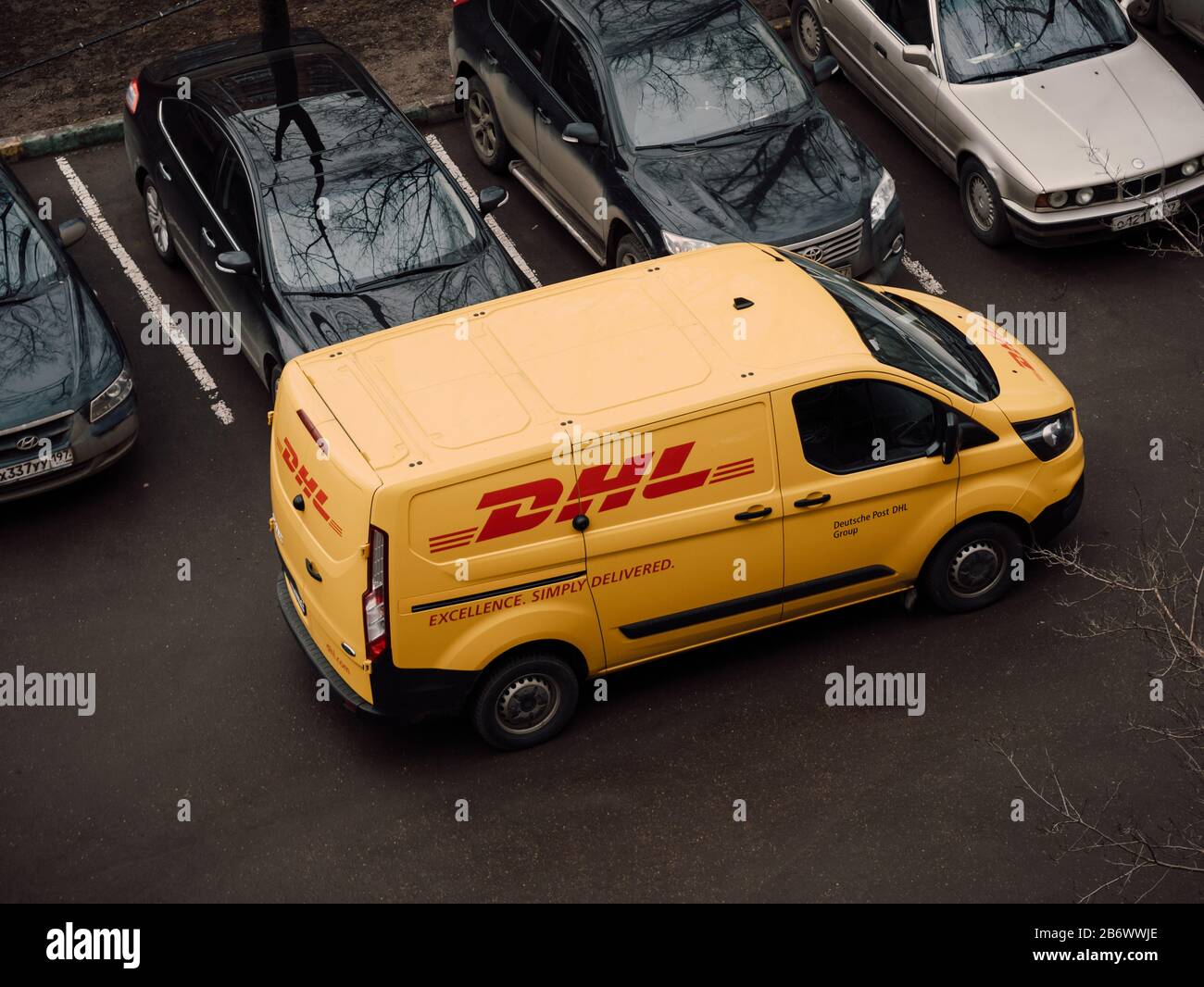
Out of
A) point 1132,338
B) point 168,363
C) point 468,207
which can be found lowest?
point 1132,338

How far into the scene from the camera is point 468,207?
10.8 m

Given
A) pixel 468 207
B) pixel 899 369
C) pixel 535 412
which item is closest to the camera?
pixel 535 412

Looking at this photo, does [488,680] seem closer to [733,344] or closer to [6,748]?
[733,344]

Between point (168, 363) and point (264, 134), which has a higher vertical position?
point (264, 134)

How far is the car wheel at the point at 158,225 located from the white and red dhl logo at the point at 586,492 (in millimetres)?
5397

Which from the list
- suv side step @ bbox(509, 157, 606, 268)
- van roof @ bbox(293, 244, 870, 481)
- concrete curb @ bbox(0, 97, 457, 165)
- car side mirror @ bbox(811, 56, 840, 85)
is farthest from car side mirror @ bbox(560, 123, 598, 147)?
van roof @ bbox(293, 244, 870, 481)

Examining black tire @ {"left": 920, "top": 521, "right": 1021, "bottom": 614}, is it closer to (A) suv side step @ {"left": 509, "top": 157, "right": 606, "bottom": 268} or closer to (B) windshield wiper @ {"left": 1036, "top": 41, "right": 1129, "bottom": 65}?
(A) suv side step @ {"left": 509, "top": 157, "right": 606, "bottom": 268}

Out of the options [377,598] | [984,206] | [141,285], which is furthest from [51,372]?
[984,206]

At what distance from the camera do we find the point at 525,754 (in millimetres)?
8555

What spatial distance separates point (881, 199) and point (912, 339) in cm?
261

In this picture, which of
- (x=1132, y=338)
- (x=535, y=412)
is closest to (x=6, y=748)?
(x=535, y=412)

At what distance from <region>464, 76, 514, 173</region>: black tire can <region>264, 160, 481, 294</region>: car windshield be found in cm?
230

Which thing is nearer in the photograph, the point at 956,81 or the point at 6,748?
the point at 6,748

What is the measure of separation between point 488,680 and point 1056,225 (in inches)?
240
